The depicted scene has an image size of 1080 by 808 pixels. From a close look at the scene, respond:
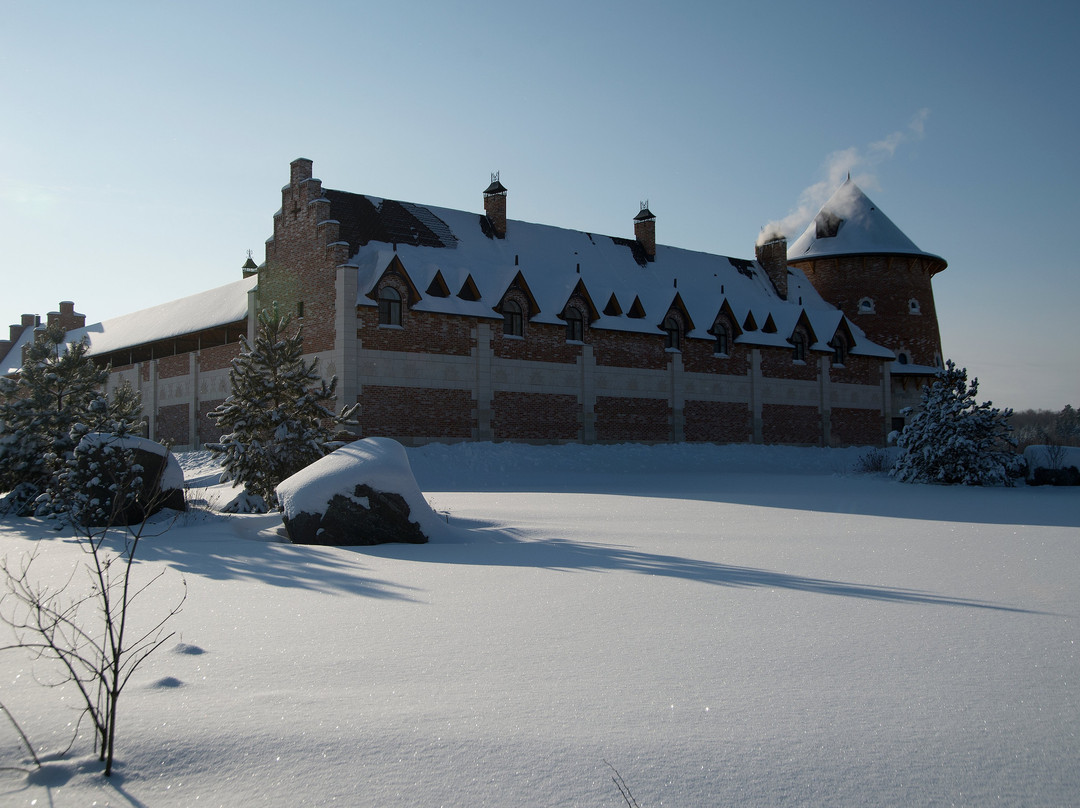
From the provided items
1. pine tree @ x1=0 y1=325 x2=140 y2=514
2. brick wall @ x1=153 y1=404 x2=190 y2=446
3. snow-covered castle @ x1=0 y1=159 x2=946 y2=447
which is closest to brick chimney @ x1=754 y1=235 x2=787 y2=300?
snow-covered castle @ x1=0 y1=159 x2=946 y2=447

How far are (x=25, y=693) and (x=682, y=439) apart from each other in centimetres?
3005

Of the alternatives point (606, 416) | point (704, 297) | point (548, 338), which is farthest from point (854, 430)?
point (548, 338)

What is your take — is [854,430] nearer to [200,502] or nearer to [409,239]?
[409,239]

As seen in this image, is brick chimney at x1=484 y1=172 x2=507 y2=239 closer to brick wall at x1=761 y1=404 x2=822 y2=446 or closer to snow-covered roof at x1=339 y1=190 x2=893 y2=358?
snow-covered roof at x1=339 y1=190 x2=893 y2=358

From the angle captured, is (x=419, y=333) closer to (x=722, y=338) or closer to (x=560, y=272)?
(x=560, y=272)

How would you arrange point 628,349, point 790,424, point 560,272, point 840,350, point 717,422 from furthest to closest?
point 840,350
point 790,424
point 717,422
point 560,272
point 628,349

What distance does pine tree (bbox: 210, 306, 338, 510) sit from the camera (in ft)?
47.8

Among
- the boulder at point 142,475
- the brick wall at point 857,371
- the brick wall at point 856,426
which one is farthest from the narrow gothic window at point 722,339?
the boulder at point 142,475

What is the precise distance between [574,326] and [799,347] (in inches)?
472

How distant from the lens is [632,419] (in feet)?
104

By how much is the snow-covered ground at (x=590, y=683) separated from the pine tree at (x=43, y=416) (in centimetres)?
635

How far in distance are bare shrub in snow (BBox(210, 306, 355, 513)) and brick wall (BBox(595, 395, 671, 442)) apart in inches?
663

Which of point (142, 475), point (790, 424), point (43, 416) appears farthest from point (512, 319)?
point (142, 475)

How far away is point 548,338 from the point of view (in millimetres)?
29797
